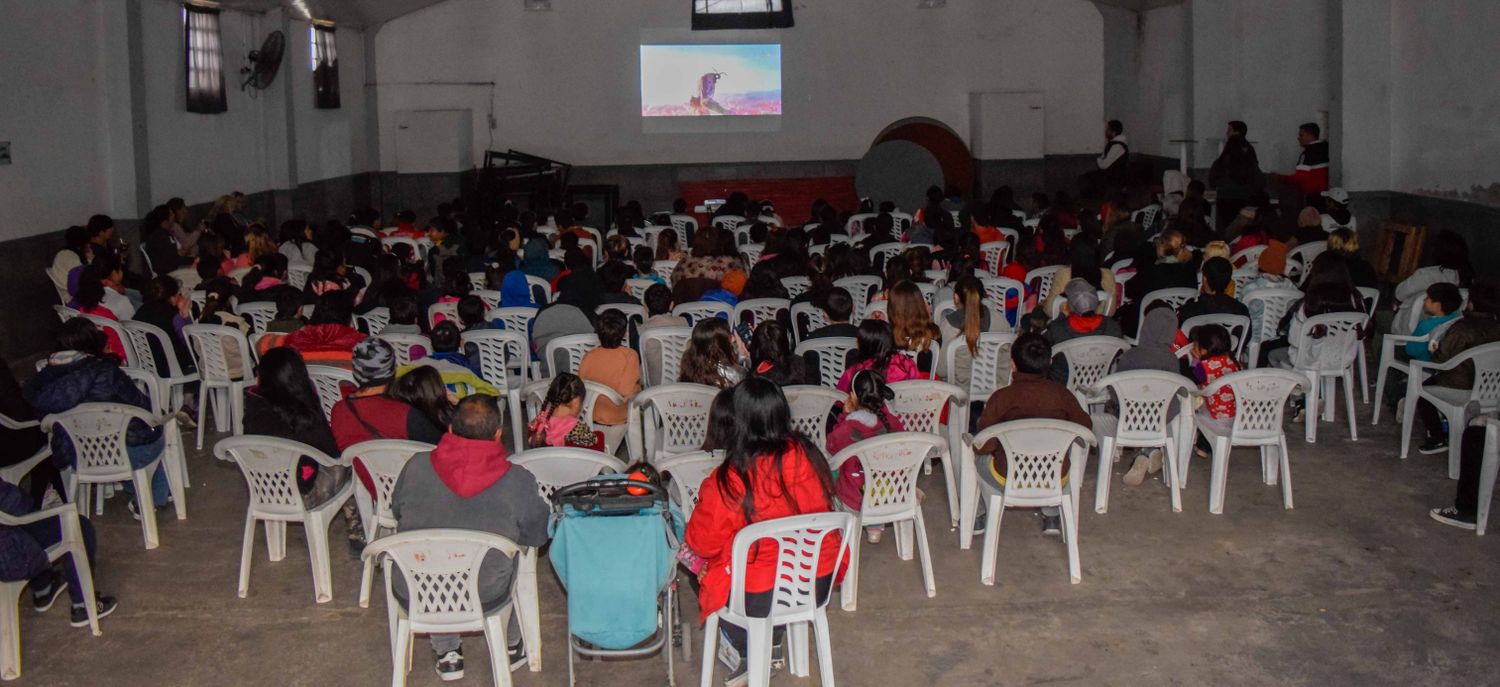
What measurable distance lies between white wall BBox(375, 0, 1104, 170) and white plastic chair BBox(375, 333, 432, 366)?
35.1 ft

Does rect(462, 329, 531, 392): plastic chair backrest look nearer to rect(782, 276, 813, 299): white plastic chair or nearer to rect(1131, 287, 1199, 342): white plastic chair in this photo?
rect(782, 276, 813, 299): white plastic chair

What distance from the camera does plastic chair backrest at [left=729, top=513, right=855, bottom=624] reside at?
3846 mm

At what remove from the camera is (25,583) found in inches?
178

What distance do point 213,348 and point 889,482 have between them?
4.13m

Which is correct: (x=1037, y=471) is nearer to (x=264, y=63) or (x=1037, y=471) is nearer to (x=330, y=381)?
(x=330, y=381)

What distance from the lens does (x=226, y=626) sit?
195 inches

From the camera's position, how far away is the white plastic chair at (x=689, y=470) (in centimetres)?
451

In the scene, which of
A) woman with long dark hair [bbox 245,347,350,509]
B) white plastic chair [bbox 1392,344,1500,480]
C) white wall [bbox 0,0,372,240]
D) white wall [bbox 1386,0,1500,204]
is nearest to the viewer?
woman with long dark hair [bbox 245,347,350,509]

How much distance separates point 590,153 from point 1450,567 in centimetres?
1330

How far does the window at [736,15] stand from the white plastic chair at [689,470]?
13.0 meters

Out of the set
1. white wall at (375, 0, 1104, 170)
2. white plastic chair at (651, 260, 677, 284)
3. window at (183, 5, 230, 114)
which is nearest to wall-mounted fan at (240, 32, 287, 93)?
window at (183, 5, 230, 114)

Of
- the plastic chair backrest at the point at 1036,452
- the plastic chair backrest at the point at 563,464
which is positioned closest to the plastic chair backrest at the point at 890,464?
the plastic chair backrest at the point at 1036,452

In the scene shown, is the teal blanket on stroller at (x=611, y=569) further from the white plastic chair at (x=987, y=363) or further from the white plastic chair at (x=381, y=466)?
the white plastic chair at (x=987, y=363)

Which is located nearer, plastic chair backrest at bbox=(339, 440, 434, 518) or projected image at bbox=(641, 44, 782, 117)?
plastic chair backrest at bbox=(339, 440, 434, 518)
